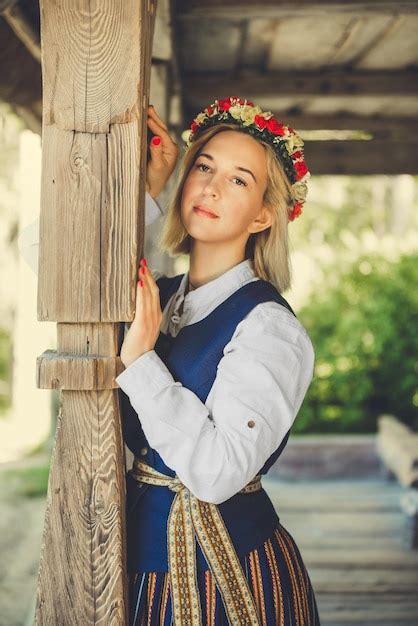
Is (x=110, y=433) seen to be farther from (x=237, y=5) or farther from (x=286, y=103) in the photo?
(x=286, y=103)

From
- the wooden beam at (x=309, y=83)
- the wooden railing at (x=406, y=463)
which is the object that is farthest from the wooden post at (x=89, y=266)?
the wooden railing at (x=406, y=463)

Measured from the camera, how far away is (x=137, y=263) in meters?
1.71

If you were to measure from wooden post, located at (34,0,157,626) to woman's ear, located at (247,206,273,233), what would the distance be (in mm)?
411

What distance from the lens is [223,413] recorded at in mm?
1673

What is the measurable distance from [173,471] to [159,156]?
798 mm

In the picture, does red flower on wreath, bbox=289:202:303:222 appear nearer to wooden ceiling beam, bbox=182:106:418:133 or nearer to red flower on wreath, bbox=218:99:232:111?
red flower on wreath, bbox=218:99:232:111

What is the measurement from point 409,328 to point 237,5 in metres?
4.67

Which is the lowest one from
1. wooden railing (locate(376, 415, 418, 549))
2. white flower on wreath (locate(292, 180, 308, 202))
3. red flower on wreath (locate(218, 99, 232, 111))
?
wooden railing (locate(376, 415, 418, 549))

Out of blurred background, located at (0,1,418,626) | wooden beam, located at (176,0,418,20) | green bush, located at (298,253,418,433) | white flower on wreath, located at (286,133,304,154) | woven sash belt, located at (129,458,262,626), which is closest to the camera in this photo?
woven sash belt, located at (129,458,262,626)

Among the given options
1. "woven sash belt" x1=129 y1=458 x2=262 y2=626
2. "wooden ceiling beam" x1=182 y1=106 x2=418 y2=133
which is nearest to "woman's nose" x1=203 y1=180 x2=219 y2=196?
"woven sash belt" x1=129 y1=458 x2=262 y2=626

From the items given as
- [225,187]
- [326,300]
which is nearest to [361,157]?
[326,300]

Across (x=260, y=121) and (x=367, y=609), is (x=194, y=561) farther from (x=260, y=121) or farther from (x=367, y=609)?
(x=367, y=609)

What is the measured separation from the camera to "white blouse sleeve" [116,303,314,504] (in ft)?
5.43

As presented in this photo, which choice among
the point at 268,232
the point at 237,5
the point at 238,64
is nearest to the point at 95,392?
the point at 268,232
